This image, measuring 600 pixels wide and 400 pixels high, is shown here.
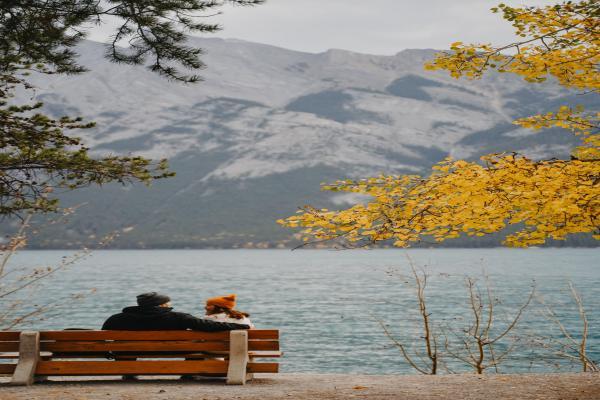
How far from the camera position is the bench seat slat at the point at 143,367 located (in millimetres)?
10578

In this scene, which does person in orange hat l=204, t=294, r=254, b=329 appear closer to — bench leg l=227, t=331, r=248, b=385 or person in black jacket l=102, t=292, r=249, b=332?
person in black jacket l=102, t=292, r=249, b=332

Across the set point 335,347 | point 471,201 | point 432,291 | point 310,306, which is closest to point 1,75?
point 471,201

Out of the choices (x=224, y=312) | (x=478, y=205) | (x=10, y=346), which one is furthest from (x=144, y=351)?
(x=478, y=205)

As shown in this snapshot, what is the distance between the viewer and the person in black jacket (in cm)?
1059

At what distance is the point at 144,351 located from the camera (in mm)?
10602

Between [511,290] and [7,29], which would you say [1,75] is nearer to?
[7,29]

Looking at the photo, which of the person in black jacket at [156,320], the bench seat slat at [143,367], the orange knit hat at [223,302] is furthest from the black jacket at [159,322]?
the bench seat slat at [143,367]

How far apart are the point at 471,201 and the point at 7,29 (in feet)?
23.1

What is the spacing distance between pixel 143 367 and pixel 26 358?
67.0 inches

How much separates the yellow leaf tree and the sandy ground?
6.65ft

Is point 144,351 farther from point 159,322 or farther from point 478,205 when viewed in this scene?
point 478,205

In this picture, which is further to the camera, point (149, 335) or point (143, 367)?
point (143, 367)

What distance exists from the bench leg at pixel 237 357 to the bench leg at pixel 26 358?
2825 millimetres

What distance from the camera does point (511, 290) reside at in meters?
93.6
